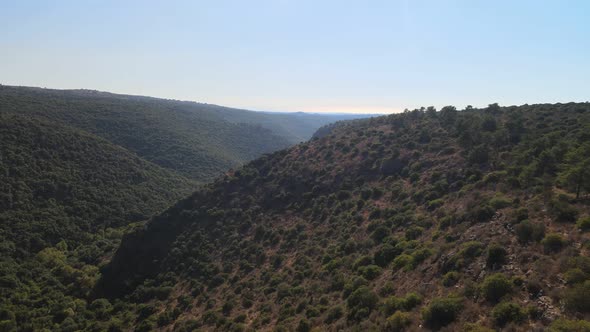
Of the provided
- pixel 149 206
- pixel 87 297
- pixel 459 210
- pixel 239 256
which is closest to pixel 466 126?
pixel 459 210

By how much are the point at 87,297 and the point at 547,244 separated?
4336cm

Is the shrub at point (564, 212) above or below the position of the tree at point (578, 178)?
below

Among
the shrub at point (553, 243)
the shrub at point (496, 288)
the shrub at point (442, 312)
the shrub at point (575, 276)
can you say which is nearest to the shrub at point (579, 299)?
the shrub at point (575, 276)

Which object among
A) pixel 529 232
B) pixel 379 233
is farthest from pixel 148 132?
pixel 529 232

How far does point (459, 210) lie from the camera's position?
84.4 ft

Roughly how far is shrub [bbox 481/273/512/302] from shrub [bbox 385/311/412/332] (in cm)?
324

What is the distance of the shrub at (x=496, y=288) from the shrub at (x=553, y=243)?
331 centimetres

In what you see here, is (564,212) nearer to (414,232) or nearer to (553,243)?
(553,243)

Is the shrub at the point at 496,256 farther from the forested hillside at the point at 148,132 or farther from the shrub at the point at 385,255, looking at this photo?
the forested hillside at the point at 148,132

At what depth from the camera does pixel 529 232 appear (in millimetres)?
16703

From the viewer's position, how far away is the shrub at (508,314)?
11922 mm

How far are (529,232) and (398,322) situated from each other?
8005mm

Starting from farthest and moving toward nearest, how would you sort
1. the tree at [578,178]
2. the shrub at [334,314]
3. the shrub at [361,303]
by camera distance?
1. the tree at [578,178]
2. the shrub at [334,314]
3. the shrub at [361,303]

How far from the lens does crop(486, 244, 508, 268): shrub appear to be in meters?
15.9
